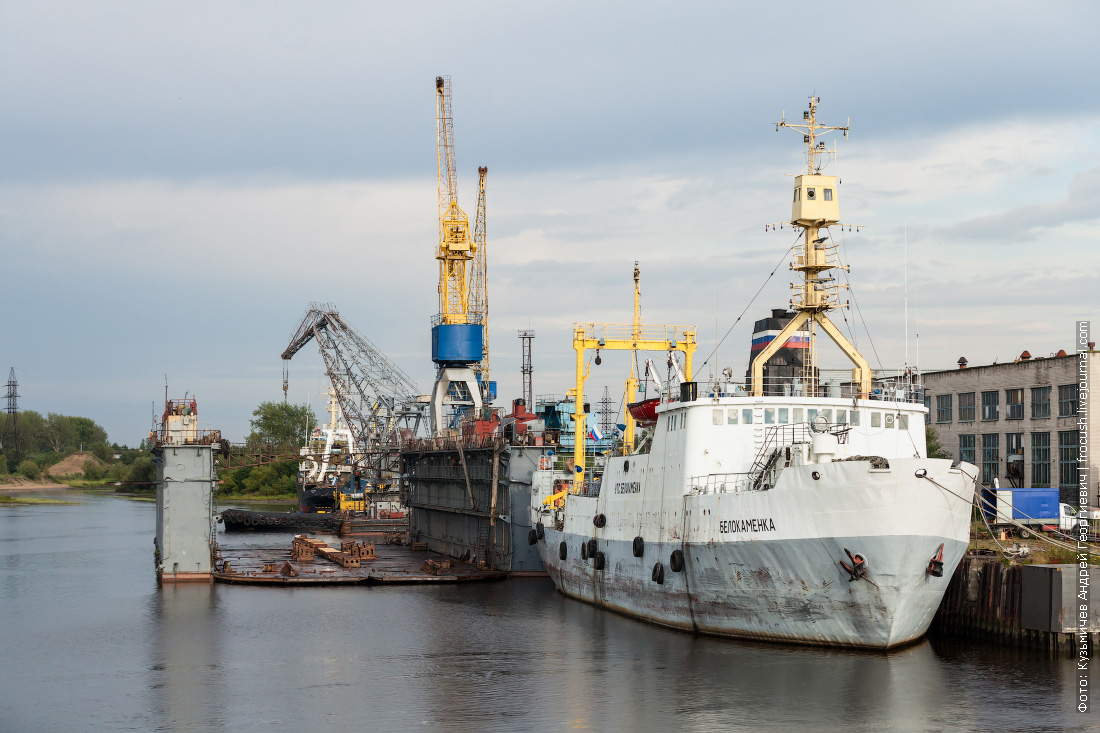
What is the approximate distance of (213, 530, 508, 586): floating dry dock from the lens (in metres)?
47.1

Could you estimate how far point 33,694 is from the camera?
2748cm

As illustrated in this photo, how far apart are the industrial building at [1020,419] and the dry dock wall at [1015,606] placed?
1525cm

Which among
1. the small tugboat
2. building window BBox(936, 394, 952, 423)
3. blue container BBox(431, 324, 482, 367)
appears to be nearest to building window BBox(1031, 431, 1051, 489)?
building window BBox(936, 394, 952, 423)

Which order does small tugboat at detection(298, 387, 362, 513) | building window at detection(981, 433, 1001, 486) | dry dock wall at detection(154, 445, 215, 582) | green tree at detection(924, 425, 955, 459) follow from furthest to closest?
small tugboat at detection(298, 387, 362, 513) < green tree at detection(924, 425, 955, 459) < building window at detection(981, 433, 1001, 486) < dry dock wall at detection(154, 445, 215, 582)

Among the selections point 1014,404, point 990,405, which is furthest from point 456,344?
point 1014,404

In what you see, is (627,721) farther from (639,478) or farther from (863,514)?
(639,478)

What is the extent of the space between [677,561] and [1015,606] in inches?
386

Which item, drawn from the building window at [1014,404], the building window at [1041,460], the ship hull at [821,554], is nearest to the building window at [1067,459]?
the building window at [1041,460]

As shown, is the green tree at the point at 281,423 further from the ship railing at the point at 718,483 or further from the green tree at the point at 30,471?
the ship railing at the point at 718,483

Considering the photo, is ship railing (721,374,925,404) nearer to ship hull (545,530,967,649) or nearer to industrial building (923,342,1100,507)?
ship hull (545,530,967,649)

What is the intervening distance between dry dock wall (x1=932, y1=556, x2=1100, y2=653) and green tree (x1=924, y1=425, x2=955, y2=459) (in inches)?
759

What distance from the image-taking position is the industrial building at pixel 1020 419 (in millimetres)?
44603

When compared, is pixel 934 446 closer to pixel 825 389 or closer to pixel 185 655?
pixel 825 389

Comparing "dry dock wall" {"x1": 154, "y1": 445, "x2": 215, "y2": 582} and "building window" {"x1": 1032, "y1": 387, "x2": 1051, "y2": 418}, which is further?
"building window" {"x1": 1032, "y1": 387, "x2": 1051, "y2": 418}
